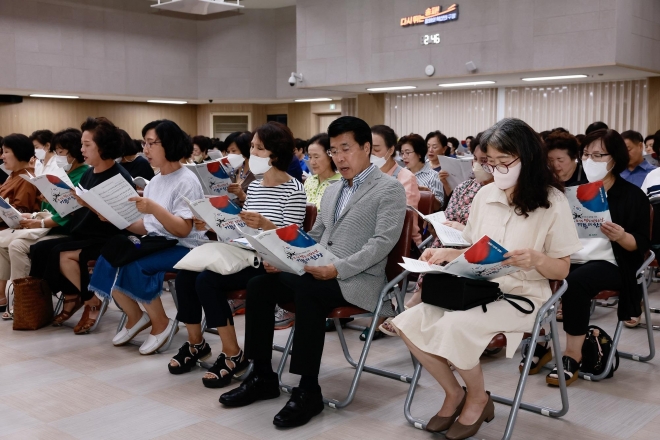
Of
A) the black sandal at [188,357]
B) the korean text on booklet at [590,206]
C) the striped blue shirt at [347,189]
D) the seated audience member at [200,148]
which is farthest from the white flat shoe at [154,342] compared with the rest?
the seated audience member at [200,148]

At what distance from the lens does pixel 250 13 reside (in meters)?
18.6

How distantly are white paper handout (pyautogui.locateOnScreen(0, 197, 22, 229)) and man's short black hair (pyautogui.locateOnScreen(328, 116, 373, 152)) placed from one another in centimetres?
302

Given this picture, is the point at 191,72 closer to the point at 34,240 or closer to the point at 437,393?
the point at 34,240

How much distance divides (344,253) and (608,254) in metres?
1.49

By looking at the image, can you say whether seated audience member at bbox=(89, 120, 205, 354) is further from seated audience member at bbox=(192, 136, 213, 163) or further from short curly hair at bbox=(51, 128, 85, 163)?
seated audience member at bbox=(192, 136, 213, 163)

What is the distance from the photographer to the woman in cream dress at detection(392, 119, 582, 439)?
2803 millimetres

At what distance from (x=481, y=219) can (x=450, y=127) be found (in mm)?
12578

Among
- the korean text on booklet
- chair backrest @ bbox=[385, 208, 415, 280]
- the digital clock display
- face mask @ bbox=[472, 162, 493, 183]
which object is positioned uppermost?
the digital clock display

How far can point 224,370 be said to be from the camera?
3721mm

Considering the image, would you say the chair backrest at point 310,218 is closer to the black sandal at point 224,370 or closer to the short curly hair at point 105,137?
the black sandal at point 224,370

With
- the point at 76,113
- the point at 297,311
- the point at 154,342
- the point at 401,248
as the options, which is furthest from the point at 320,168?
the point at 76,113

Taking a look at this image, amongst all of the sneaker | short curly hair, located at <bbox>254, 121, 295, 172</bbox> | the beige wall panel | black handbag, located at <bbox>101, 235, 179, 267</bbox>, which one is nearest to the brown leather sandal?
black handbag, located at <bbox>101, 235, 179, 267</bbox>

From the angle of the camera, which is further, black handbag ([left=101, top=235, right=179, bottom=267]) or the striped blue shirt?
black handbag ([left=101, top=235, right=179, bottom=267])

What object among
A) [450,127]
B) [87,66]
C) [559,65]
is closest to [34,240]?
[559,65]
